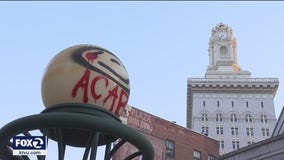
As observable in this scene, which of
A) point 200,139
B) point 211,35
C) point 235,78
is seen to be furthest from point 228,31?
point 200,139

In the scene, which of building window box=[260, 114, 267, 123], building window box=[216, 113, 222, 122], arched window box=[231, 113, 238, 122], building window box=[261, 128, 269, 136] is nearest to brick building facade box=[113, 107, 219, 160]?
building window box=[216, 113, 222, 122]

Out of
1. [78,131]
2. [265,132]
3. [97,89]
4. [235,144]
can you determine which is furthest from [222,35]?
[97,89]

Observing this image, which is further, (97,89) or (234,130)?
(234,130)

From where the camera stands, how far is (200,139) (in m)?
41.3

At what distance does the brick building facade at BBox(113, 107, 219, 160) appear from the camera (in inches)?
1428

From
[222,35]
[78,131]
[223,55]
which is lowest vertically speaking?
[78,131]

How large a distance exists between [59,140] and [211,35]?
4580 inches

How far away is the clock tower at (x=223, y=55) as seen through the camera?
110 meters

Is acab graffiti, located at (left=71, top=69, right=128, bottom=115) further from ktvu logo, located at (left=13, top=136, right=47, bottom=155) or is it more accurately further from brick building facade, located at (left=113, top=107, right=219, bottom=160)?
brick building facade, located at (left=113, top=107, right=219, bottom=160)

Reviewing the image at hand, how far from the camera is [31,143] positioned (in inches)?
523

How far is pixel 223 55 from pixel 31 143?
110 meters

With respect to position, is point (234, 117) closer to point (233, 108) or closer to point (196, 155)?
point (233, 108)

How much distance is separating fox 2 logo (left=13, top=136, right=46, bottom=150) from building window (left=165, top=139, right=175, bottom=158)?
25238 mm

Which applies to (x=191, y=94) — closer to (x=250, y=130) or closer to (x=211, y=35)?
(x=250, y=130)
